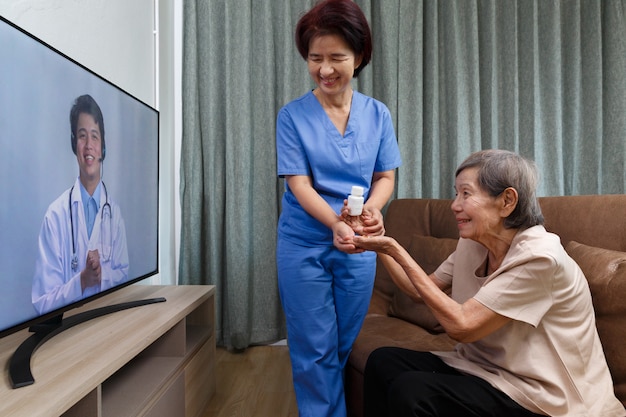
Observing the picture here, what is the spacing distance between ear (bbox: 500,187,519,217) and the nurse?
1.11 feet

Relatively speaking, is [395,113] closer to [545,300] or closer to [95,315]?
[545,300]

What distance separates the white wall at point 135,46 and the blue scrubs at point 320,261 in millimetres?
896

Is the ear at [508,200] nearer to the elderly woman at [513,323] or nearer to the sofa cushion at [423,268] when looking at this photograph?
the elderly woman at [513,323]

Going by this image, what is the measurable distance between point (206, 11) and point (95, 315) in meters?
1.67

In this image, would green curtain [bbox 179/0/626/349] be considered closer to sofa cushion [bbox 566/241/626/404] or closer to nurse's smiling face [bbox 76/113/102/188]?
nurse's smiling face [bbox 76/113/102/188]

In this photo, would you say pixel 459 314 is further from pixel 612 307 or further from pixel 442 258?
pixel 442 258

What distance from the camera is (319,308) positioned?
1244 millimetres

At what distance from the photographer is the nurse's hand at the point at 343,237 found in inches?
44.3

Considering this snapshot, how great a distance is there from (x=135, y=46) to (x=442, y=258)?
179cm

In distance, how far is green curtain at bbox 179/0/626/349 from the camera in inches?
87.4

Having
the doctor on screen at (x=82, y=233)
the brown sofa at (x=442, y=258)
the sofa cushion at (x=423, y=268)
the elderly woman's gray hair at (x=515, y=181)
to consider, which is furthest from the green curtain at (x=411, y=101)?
the elderly woman's gray hair at (x=515, y=181)

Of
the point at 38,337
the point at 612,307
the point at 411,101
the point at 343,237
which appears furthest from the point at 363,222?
the point at 411,101

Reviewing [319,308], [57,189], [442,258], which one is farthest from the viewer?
[442,258]

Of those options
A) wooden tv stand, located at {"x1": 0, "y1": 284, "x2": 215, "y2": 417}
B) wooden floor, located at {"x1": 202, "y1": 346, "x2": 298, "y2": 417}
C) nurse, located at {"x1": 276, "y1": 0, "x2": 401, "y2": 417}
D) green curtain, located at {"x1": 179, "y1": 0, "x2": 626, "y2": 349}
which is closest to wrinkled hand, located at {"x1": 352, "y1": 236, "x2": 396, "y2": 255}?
nurse, located at {"x1": 276, "y1": 0, "x2": 401, "y2": 417}
